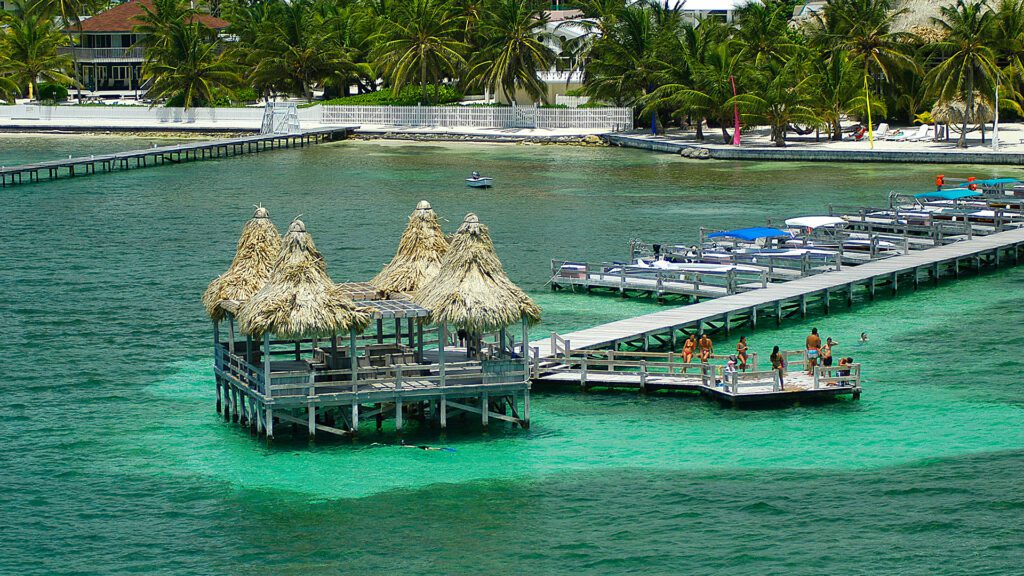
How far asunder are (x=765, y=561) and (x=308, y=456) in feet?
37.5

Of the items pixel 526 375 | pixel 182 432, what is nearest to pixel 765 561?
pixel 526 375

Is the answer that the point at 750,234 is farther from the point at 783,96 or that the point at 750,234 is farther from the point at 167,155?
the point at 167,155

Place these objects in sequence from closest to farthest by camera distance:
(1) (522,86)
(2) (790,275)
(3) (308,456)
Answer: (3) (308,456) → (2) (790,275) → (1) (522,86)

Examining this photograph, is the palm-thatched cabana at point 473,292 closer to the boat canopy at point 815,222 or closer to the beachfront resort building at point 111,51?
the boat canopy at point 815,222

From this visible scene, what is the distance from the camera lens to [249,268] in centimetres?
3712

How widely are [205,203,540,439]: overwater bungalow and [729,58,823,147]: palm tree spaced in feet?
231

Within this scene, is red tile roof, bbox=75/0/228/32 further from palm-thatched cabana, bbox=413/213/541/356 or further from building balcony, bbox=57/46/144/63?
palm-thatched cabana, bbox=413/213/541/356

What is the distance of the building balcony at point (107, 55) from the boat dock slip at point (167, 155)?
37.9m

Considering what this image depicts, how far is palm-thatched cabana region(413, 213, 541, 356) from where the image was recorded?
35.2m

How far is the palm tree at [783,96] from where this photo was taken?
104 metres

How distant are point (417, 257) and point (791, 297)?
16.6 m

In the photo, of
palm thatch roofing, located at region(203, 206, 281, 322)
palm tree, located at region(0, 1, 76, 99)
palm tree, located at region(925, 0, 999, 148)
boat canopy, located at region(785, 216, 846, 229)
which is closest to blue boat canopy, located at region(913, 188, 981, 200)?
boat canopy, located at region(785, 216, 846, 229)

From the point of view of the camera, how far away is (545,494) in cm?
3247

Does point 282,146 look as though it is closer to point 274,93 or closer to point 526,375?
point 274,93
